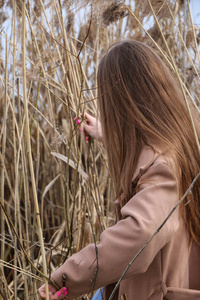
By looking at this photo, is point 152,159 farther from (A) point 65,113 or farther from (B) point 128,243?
(A) point 65,113

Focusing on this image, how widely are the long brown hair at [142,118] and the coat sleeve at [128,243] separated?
0.28ft

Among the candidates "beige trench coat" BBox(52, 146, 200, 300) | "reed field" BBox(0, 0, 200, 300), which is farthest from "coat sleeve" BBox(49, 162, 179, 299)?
"reed field" BBox(0, 0, 200, 300)

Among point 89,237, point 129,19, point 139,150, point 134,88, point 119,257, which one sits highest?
point 129,19

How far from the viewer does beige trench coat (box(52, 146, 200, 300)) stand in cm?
69

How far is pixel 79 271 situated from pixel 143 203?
0.52 feet

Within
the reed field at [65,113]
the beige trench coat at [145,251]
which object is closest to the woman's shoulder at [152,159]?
the beige trench coat at [145,251]

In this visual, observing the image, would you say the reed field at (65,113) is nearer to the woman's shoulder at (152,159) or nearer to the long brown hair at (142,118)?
the long brown hair at (142,118)

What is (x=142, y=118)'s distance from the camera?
84 cm

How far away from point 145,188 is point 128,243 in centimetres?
10

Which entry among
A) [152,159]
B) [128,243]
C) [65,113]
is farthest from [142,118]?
[65,113]

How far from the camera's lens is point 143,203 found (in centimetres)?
70

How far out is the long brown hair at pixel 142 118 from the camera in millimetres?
824

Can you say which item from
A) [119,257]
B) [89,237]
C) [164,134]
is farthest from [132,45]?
[89,237]

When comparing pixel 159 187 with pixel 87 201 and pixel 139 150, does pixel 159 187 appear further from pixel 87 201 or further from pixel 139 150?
pixel 87 201
